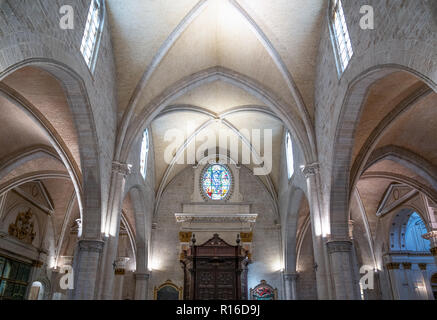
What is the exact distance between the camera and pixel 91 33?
35.1 ft

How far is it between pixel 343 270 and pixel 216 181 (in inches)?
Answer: 459

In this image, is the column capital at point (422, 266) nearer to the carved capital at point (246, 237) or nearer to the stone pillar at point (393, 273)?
the stone pillar at point (393, 273)

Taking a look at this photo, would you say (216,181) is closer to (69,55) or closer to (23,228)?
(23,228)

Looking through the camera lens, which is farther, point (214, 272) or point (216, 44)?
point (214, 272)

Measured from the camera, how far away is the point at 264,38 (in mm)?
12719

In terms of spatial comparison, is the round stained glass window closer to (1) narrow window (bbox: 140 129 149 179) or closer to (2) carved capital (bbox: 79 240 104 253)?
(1) narrow window (bbox: 140 129 149 179)

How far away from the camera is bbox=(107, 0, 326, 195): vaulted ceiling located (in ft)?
39.5

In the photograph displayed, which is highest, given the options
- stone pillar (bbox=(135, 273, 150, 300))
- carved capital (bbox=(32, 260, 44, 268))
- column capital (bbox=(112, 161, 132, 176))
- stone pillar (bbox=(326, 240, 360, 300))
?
column capital (bbox=(112, 161, 132, 176))

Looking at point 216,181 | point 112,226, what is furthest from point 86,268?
point 216,181

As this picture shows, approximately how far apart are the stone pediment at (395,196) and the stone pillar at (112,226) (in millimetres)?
11638

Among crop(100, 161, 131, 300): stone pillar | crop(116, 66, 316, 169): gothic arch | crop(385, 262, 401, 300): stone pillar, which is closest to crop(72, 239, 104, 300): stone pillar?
crop(100, 161, 131, 300): stone pillar

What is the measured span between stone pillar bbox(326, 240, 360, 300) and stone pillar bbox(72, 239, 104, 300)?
687cm
